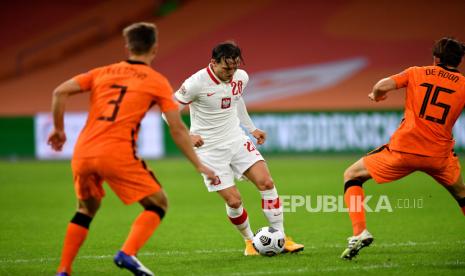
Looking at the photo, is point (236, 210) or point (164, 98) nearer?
point (164, 98)

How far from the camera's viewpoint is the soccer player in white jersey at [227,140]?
8352 millimetres

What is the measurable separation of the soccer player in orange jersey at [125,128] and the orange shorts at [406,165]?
6.57ft

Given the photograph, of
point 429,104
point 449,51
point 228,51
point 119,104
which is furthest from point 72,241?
point 449,51

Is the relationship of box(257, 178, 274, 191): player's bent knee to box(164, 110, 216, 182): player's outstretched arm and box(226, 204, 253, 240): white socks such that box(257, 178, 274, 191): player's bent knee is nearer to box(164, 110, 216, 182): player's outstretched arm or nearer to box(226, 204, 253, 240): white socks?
box(226, 204, 253, 240): white socks

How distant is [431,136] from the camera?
24.8ft

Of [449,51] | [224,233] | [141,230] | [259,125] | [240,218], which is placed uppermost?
[449,51]

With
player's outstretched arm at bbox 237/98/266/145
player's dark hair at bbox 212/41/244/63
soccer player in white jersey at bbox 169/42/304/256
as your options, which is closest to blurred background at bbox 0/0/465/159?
player's outstretched arm at bbox 237/98/266/145

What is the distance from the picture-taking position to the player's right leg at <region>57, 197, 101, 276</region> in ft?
21.7

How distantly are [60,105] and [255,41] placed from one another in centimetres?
2522

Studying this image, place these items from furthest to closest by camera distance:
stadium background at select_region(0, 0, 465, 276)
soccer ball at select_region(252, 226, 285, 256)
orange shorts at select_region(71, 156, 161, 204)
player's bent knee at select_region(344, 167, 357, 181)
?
stadium background at select_region(0, 0, 465, 276) < soccer ball at select_region(252, 226, 285, 256) < player's bent knee at select_region(344, 167, 357, 181) < orange shorts at select_region(71, 156, 161, 204)

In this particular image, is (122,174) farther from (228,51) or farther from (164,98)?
(228,51)

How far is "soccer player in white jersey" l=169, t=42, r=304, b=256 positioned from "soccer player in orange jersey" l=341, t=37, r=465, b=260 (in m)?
1.07

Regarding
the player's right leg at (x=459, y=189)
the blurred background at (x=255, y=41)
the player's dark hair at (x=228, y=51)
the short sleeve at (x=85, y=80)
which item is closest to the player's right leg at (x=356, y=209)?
the player's right leg at (x=459, y=189)

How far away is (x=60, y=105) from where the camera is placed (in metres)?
6.42
